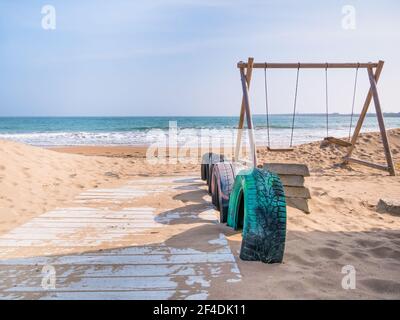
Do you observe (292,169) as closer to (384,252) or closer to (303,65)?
(384,252)

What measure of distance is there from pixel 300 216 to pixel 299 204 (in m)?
0.47

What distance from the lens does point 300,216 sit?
15.0 feet

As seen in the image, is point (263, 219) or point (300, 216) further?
point (300, 216)

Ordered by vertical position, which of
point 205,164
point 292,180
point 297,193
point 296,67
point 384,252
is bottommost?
point 384,252

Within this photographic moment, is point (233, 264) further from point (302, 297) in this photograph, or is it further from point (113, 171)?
point (113, 171)

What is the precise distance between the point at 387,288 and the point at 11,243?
11.1ft

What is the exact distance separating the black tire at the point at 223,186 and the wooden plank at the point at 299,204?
3.68 feet

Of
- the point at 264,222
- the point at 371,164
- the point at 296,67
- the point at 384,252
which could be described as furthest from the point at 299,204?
the point at 371,164

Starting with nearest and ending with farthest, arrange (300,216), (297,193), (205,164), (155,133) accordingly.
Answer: (300,216)
(297,193)
(205,164)
(155,133)

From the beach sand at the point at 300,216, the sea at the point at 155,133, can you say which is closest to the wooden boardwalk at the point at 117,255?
the beach sand at the point at 300,216

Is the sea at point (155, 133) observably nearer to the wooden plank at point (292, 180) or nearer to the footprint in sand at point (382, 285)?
the wooden plank at point (292, 180)

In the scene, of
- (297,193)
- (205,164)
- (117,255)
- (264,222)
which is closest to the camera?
(264,222)

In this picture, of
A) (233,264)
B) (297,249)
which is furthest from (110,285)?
Answer: (297,249)

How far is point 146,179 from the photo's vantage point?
7.33m
